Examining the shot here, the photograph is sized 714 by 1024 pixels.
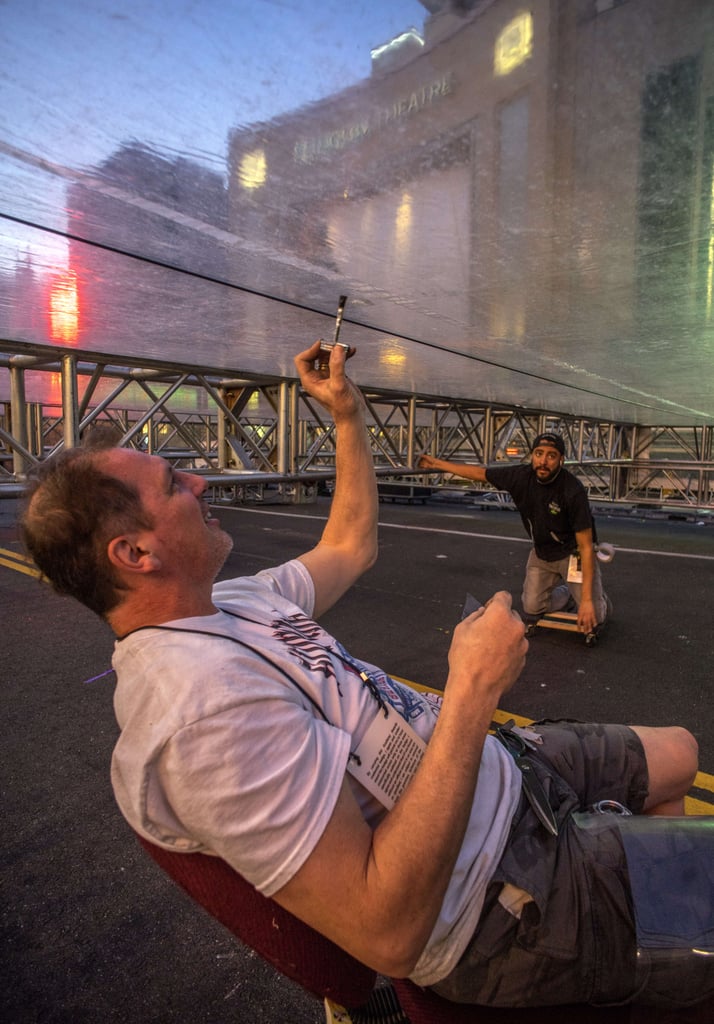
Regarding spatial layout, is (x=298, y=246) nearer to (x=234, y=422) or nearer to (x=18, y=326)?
(x=18, y=326)

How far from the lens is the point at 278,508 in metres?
13.9

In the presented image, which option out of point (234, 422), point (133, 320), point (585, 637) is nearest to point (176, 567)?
point (133, 320)

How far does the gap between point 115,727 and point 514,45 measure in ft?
11.2

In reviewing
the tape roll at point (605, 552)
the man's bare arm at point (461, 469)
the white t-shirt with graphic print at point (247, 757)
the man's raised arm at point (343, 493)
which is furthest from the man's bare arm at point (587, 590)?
the white t-shirt with graphic print at point (247, 757)

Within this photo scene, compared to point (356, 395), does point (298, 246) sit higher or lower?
higher

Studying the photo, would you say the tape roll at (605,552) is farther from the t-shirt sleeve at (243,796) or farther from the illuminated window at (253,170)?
the t-shirt sleeve at (243,796)

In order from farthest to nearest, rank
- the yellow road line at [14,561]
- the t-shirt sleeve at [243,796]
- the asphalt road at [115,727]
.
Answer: the yellow road line at [14,561] → the asphalt road at [115,727] → the t-shirt sleeve at [243,796]

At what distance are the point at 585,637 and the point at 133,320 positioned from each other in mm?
4270

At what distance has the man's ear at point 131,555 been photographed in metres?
1.19

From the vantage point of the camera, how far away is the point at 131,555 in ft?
3.98

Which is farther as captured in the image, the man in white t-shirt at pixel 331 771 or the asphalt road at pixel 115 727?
the asphalt road at pixel 115 727

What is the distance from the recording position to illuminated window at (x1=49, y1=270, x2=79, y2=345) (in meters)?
3.10

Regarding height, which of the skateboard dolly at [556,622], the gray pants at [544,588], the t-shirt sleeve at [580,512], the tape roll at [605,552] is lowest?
the skateboard dolly at [556,622]

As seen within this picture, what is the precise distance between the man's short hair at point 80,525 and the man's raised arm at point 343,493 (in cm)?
75
